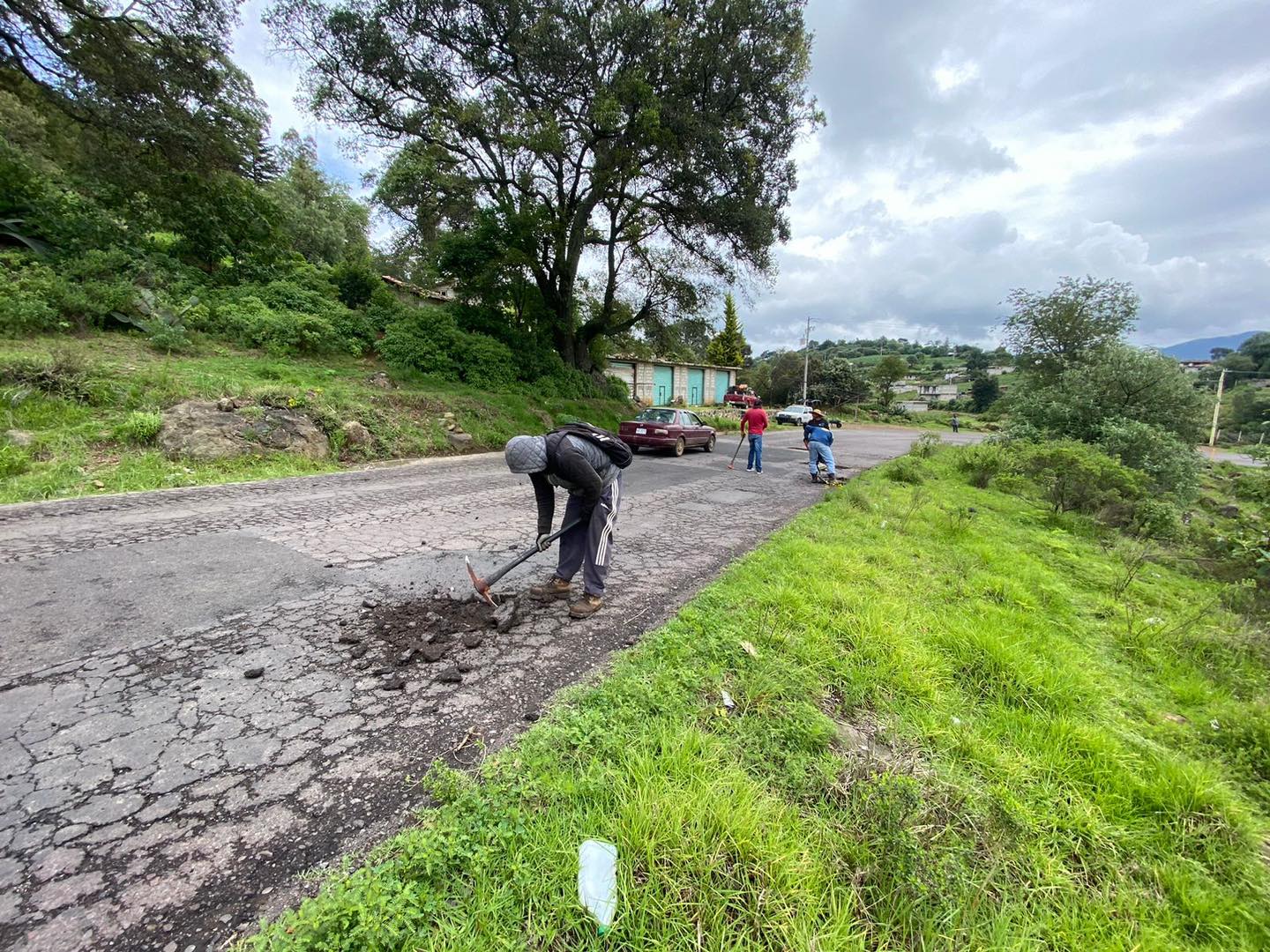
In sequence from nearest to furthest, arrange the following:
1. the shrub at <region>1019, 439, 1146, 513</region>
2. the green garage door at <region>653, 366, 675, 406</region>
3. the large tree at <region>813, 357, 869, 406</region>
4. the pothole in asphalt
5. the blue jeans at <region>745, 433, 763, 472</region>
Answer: the pothole in asphalt
the shrub at <region>1019, 439, 1146, 513</region>
the blue jeans at <region>745, 433, 763, 472</region>
the green garage door at <region>653, 366, 675, 406</region>
the large tree at <region>813, 357, 869, 406</region>

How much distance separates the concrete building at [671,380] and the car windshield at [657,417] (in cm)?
1449

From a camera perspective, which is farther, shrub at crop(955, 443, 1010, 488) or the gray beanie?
shrub at crop(955, 443, 1010, 488)

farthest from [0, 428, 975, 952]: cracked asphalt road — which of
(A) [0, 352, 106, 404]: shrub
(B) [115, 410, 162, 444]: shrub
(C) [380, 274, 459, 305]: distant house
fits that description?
(C) [380, 274, 459, 305]: distant house

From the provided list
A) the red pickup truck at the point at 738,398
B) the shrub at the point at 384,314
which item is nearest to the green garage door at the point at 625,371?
the red pickup truck at the point at 738,398

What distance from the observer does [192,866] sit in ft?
5.39

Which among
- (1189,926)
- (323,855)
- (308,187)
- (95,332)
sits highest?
(308,187)

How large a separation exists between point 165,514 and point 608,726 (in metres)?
6.18

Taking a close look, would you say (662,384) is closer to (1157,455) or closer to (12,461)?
(1157,455)

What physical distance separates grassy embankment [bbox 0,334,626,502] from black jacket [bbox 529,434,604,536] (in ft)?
21.2

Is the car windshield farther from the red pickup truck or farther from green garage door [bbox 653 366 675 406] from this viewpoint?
the red pickup truck

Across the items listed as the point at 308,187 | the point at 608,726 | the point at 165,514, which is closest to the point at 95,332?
the point at 165,514

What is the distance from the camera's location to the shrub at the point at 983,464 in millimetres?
10961

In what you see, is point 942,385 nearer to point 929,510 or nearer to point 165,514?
point 929,510

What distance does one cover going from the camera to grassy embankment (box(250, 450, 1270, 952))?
152 cm
